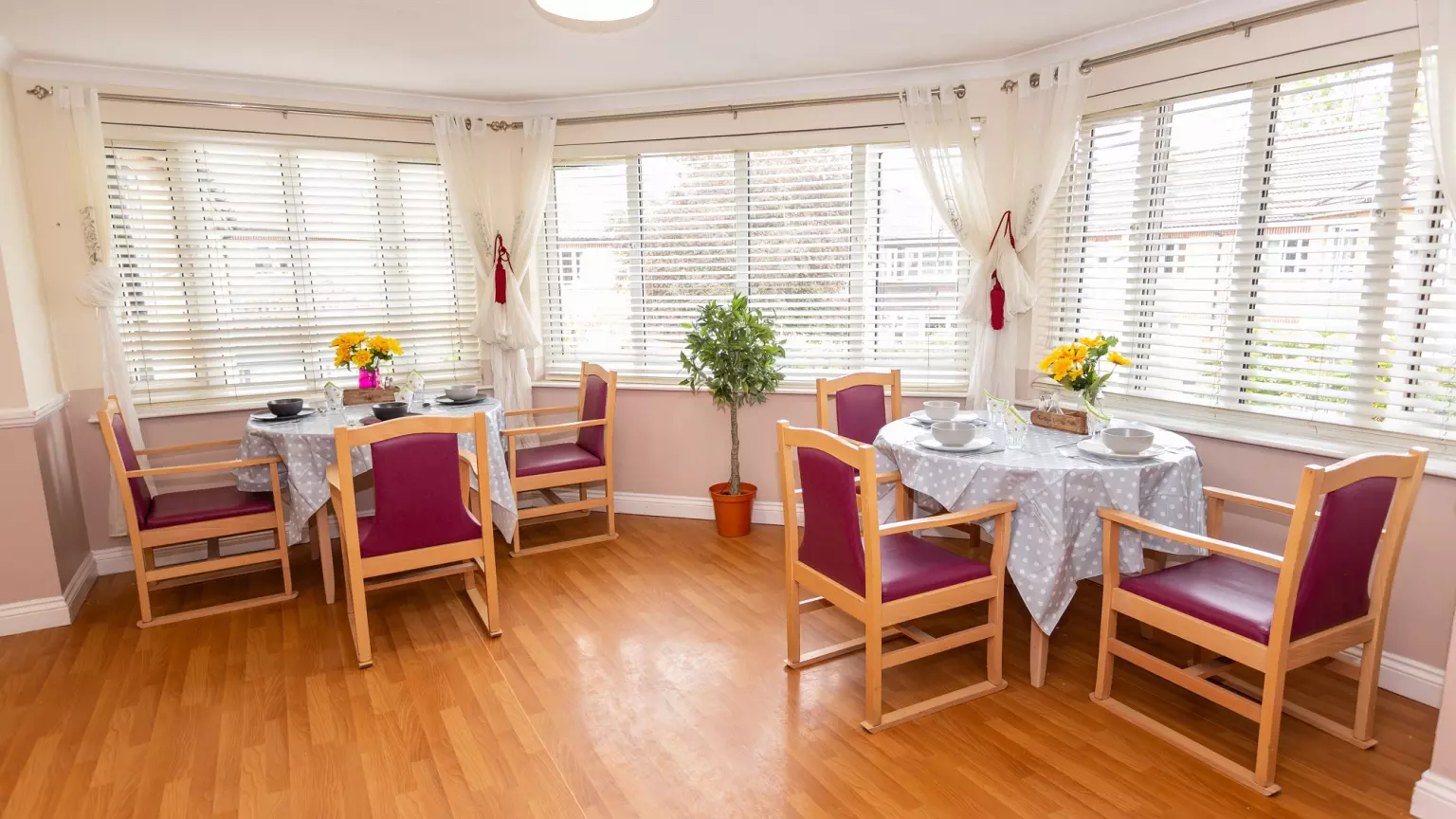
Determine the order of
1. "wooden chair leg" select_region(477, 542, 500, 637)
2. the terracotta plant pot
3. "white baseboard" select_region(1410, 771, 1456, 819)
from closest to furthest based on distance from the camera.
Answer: "white baseboard" select_region(1410, 771, 1456, 819), "wooden chair leg" select_region(477, 542, 500, 637), the terracotta plant pot

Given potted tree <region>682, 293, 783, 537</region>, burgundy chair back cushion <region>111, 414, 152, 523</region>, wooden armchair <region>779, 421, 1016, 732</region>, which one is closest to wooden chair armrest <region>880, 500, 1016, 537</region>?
wooden armchair <region>779, 421, 1016, 732</region>

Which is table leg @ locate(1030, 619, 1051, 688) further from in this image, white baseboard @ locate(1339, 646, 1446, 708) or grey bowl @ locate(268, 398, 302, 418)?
grey bowl @ locate(268, 398, 302, 418)

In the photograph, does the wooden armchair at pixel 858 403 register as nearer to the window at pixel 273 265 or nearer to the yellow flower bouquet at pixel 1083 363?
the yellow flower bouquet at pixel 1083 363

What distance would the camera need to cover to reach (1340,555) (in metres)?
2.36

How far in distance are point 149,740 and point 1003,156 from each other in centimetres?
Answer: 454

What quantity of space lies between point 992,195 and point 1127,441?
187 centimetres

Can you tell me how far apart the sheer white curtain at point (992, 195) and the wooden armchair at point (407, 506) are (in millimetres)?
2684

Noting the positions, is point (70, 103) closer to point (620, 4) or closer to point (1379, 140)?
point (620, 4)

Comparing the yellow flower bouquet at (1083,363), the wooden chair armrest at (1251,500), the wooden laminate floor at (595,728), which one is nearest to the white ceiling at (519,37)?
the yellow flower bouquet at (1083,363)

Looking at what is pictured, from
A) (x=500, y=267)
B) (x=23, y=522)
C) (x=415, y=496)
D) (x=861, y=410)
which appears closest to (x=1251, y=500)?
(x=861, y=410)

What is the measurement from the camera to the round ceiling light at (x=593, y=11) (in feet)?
8.36

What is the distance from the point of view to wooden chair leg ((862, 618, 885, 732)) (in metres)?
2.67

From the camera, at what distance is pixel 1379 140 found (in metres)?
3.00

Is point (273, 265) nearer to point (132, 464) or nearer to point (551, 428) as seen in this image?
point (132, 464)
